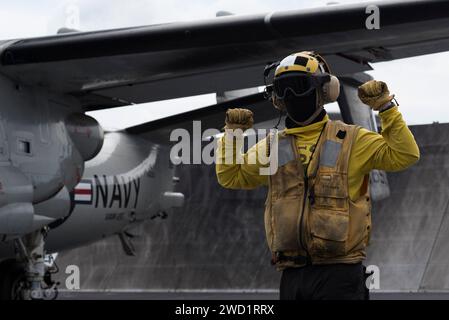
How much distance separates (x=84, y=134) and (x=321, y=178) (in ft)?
27.3

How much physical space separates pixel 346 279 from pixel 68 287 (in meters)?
23.8

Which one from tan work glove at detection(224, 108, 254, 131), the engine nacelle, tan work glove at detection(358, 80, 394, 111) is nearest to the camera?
tan work glove at detection(358, 80, 394, 111)

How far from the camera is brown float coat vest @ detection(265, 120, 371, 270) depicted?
15.6ft

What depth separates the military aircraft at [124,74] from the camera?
10242mm

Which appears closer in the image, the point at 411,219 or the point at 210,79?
the point at 210,79

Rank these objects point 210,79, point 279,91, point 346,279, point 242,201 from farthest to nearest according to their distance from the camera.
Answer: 1. point 242,201
2. point 210,79
3. point 279,91
4. point 346,279

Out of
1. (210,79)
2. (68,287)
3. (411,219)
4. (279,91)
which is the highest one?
(210,79)

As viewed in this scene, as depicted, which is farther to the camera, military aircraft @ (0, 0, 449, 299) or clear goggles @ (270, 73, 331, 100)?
military aircraft @ (0, 0, 449, 299)

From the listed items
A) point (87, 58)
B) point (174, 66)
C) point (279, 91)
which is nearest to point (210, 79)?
point (174, 66)

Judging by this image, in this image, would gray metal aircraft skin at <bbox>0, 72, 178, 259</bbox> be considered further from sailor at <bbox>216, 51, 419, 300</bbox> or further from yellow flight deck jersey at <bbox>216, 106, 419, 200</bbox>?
sailor at <bbox>216, 51, 419, 300</bbox>

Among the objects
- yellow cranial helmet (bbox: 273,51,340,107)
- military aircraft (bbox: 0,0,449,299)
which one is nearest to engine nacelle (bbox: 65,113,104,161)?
military aircraft (bbox: 0,0,449,299)

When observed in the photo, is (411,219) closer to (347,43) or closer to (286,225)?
(347,43)

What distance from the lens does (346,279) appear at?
15.6ft

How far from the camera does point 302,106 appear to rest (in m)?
5.10
